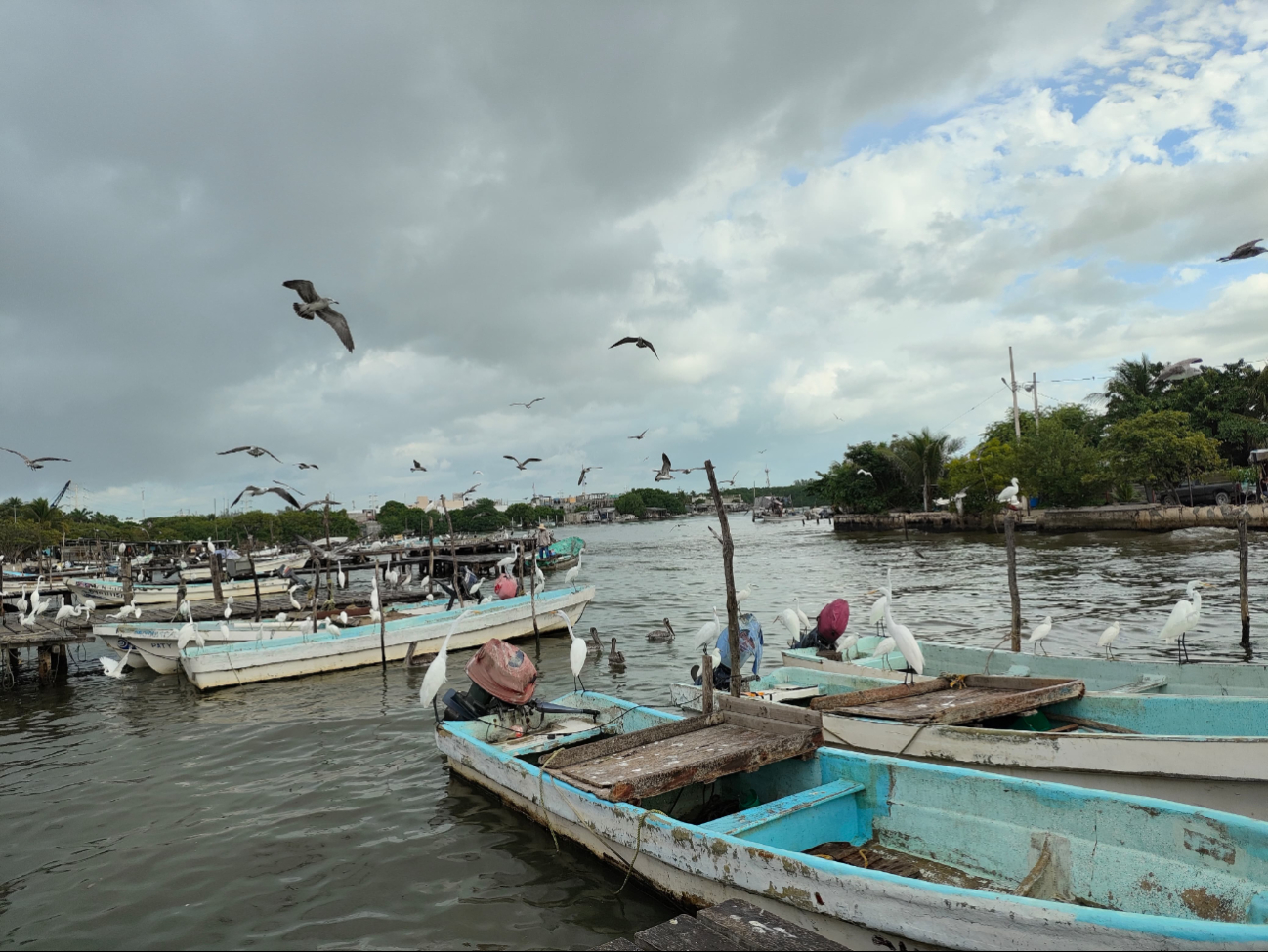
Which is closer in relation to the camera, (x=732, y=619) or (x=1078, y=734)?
(x=1078, y=734)

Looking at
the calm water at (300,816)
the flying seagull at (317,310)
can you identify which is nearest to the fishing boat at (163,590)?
the calm water at (300,816)

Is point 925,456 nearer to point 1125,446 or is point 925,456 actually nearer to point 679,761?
point 1125,446

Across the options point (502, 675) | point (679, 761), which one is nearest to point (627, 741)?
point (679, 761)

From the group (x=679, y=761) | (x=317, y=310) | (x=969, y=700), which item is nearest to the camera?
(x=679, y=761)

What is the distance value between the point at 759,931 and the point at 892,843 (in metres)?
2.35

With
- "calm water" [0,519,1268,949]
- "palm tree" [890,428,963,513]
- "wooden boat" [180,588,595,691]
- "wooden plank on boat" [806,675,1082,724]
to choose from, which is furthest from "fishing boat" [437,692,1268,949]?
"palm tree" [890,428,963,513]

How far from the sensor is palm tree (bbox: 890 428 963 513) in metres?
57.5

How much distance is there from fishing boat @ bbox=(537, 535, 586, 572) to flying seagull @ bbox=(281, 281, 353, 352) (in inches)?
1388

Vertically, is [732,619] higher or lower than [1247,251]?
lower

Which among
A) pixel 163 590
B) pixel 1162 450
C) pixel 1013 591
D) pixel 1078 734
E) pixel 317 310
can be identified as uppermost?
pixel 317 310

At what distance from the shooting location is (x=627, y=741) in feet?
20.1

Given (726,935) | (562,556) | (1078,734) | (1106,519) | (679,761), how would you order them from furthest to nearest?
(562,556) < (1106,519) < (1078,734) < (679,761) < (726,935)

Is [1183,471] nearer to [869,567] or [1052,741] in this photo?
[869,567]

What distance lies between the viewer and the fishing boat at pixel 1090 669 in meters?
7.68
